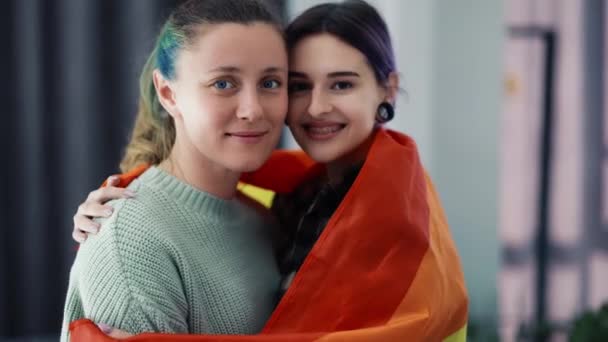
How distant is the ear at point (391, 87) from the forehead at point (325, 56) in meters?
0.09

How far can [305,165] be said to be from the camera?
1602 mm

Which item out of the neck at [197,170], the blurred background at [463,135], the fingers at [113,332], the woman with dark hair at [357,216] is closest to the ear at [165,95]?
the neck at [197,170]

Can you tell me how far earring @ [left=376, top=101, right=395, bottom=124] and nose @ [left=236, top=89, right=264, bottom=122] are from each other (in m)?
0.30

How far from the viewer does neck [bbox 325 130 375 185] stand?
1396 millimetres

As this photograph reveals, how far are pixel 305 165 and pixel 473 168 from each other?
111cm

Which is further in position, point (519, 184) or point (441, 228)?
point (519, 184)

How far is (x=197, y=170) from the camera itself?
1.26 metres

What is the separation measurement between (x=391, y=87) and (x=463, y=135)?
1.19 metres

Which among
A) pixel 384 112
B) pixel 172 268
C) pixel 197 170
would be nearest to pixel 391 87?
pixel 384 112

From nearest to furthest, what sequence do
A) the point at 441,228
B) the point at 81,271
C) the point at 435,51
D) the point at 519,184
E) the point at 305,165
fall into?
the point at 81,271, the point at 441,228, the point at 305,165, the point at 435,51, the point at 519,184

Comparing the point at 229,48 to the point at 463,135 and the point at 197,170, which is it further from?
the point at 463,135

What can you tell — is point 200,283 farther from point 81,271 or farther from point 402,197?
point 402,197

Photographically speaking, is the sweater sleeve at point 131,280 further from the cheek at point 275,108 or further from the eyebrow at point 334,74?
the eyebrow at point 334,74

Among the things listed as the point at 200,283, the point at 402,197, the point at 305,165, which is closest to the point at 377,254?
the point at 402,197
